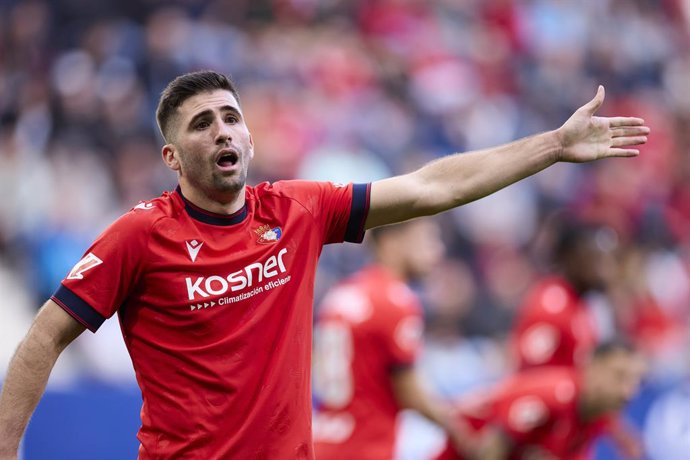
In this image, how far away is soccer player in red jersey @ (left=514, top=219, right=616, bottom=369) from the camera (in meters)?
6.93

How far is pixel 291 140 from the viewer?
10.8 meters

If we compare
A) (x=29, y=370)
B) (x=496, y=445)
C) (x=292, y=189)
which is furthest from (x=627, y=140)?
(x=496, y=445)

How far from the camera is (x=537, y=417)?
589 cm

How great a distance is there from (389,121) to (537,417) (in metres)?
6.51

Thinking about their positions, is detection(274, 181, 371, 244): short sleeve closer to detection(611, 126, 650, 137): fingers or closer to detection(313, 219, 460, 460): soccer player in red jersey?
detection(611, 126, 650, 137): fingers

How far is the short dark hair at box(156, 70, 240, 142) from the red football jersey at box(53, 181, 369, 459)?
31cm

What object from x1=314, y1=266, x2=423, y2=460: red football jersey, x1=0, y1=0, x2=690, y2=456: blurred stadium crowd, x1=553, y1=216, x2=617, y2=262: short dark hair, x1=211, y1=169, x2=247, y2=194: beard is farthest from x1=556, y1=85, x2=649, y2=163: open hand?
x1=0, y1=0, x2=690, y2=456: blurred stadium crowd

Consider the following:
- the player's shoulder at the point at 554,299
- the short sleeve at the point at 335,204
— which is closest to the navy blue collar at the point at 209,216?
the short sleeve at the point at 335,204

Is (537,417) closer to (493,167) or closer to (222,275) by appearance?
(493,167)

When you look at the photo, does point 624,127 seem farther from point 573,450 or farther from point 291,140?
point 291,140

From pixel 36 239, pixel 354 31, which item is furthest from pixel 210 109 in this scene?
pixel 354 31

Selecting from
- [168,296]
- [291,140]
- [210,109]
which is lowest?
[168,296]

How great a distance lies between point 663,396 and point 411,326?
315cm

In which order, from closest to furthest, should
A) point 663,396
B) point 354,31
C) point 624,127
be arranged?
point 624,127
point 663,396
point 354,31
